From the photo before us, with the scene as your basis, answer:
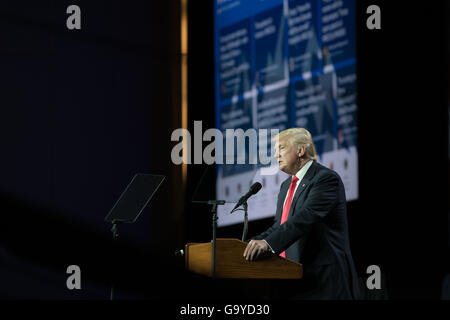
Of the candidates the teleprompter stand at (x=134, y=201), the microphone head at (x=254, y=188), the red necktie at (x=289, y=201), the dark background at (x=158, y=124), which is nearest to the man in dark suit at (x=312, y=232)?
the red necktie at (x=289, y=201)

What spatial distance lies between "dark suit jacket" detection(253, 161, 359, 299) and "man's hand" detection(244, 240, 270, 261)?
0.07 meters

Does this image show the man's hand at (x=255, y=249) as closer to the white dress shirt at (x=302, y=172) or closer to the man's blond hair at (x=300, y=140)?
the white dress shirt at (x=302, y=172)

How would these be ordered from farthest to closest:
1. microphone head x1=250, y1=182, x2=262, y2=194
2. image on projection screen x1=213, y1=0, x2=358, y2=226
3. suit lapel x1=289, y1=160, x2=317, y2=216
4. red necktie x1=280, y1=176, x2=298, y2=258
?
image on projection screen x1=213, y1=0, x2=358, y2=226, red necktie x1=280, y1=176, x2=298, y2=258, suit lapel x1=289, y1=160, x2=317, y2=216, microphone head x1=250, y1=182, x2=262, y2=194

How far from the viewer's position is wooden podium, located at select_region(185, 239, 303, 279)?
277 cm

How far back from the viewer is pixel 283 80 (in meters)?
5.17

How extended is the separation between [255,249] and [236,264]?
0.35ft

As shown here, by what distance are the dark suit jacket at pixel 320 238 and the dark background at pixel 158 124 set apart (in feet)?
3.36

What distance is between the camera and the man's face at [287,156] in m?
3.29

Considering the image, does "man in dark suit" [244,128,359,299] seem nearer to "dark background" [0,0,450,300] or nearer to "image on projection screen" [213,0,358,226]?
"dark background" [0,0,450,300]

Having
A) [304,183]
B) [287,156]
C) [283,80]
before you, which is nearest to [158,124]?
[283,80]

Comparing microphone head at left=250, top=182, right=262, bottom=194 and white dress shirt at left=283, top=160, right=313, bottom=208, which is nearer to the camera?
microphone head at left=250, top=182, right=262, bottom=194

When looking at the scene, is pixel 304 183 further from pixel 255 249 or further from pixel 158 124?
pixel 158 124

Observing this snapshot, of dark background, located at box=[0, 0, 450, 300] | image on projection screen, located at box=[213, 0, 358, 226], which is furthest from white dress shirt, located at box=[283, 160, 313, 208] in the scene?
image on projection screen, located at box=[213, 0, 358, 226]

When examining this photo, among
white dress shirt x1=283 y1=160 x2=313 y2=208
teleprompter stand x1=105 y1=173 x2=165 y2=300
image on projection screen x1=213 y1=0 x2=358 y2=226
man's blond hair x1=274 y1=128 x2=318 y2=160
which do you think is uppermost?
image on projection screen x1=213 y1=0 x2=358 y2=226
